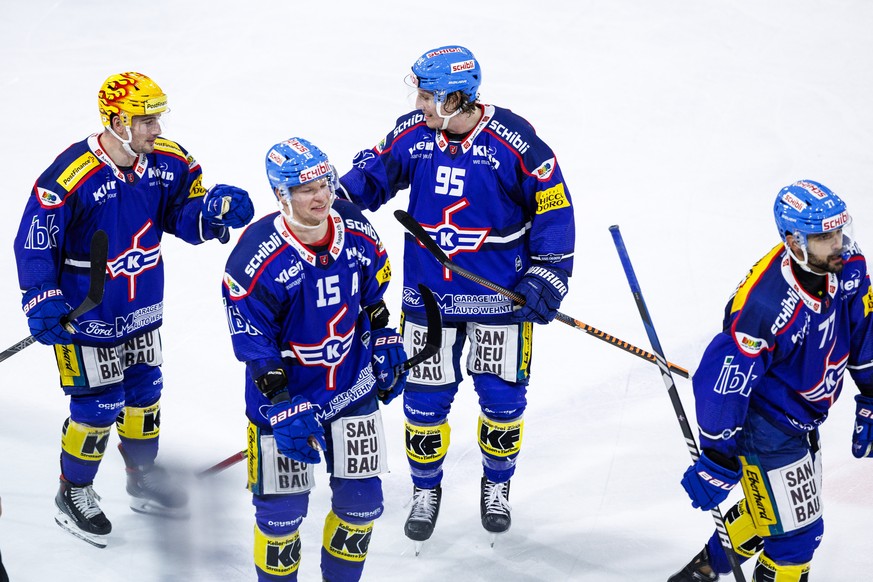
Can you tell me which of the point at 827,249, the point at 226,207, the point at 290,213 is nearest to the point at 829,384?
the point at 827,249

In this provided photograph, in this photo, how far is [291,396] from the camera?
3.73 meters

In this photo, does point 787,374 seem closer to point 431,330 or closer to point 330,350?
point 431,330

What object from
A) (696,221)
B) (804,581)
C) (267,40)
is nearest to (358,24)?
(267,40)

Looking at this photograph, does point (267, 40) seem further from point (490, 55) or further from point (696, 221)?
point (696, 221)

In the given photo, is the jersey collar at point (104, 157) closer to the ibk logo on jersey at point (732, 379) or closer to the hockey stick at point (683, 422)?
the hockey stick at point (683, 422)

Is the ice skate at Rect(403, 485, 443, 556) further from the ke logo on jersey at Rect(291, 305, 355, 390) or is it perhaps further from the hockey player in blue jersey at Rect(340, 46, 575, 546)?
the ke logo on jersey at Rect(291, 305, 355, 390)

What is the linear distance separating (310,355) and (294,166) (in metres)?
0.65

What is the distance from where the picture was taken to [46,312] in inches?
163

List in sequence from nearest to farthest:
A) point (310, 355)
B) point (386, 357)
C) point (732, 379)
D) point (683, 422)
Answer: point (732, 379) < point (310, 355) < point (386, 357) < point (683, 422)

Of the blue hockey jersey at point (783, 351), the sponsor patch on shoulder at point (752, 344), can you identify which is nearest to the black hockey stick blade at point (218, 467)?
the blue hockey jersey at point (783, 351)

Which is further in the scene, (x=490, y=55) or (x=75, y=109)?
(x=490, y=55)

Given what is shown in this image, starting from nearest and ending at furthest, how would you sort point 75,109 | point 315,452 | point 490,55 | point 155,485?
point 315,452 → point 155,485 → point 75,109 → point 490,55

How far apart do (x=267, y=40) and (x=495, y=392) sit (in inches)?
213

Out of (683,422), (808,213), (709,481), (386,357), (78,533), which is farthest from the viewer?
(78,533)
